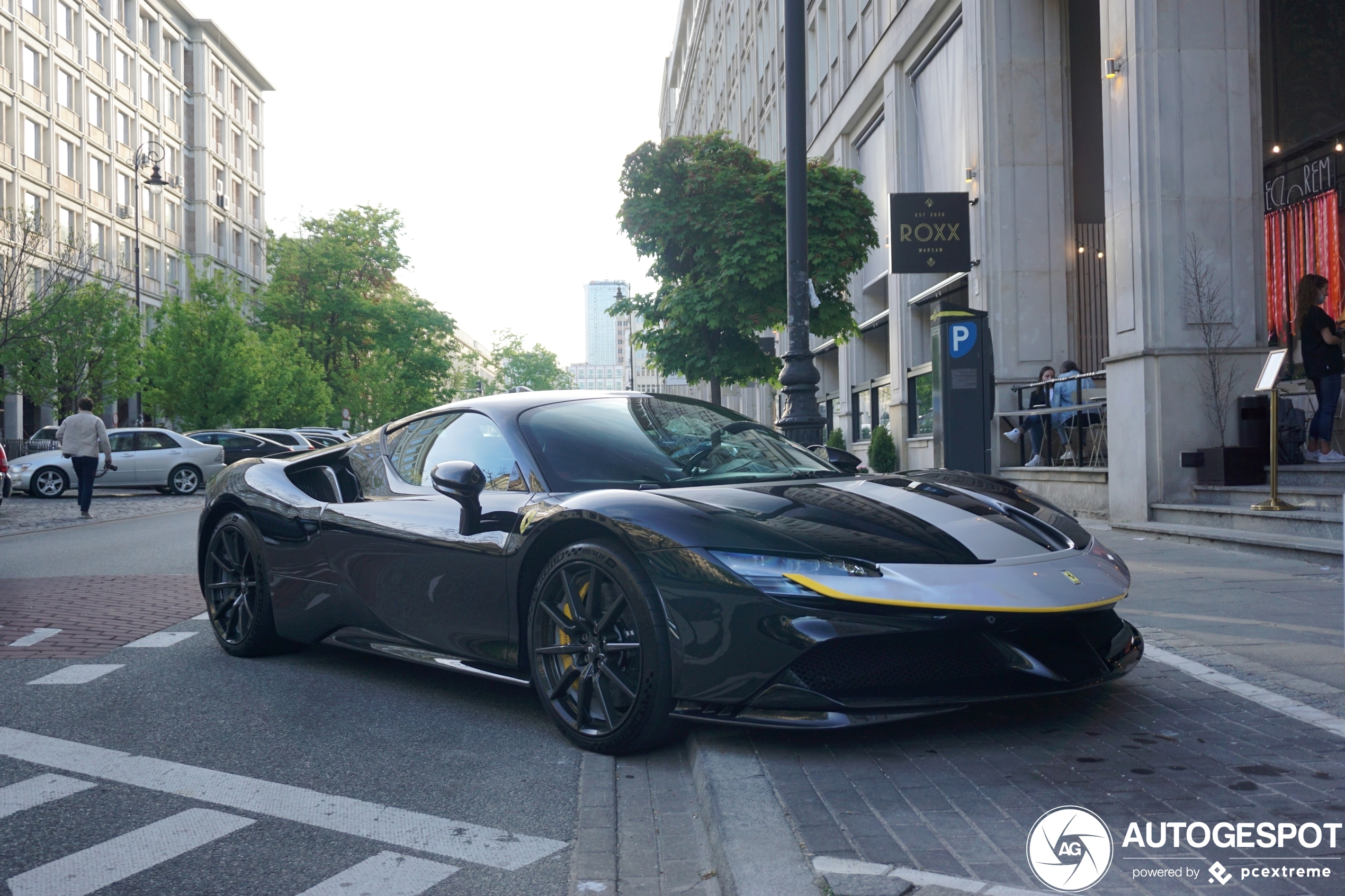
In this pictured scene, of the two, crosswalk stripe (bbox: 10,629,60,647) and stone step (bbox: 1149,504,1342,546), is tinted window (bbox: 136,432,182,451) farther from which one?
stone step (bbox: 1149,504,1342,546)

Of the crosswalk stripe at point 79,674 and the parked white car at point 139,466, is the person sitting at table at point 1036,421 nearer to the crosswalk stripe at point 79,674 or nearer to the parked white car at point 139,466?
the crosswalk stripe at point 79,674

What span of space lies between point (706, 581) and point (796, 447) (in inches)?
63.7

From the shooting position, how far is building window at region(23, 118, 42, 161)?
147ft

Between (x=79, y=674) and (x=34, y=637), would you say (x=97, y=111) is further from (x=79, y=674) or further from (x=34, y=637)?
(x=79, y=674)

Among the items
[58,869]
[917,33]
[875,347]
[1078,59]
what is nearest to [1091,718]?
[58,869]

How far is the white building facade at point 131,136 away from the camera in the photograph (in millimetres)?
44906

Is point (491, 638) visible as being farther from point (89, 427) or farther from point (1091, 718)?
point (89, 427)

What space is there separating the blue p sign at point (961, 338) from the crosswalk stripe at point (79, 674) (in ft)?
25.1

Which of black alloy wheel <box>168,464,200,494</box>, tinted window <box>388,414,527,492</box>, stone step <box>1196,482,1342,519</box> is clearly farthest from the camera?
black alloy wheel <box>168,464,200,494</box>

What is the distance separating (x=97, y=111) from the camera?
51875 millimetres

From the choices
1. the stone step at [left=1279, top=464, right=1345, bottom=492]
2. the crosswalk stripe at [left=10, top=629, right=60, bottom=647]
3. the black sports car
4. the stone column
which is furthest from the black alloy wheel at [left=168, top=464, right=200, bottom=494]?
the stone step at [left=1279, top=464, right=1345, bottom=492]

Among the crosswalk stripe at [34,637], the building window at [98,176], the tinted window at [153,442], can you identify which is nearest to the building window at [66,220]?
the building window at [98,176]

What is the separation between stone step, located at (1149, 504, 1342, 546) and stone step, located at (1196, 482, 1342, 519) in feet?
0.33

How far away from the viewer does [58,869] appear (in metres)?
2.89
